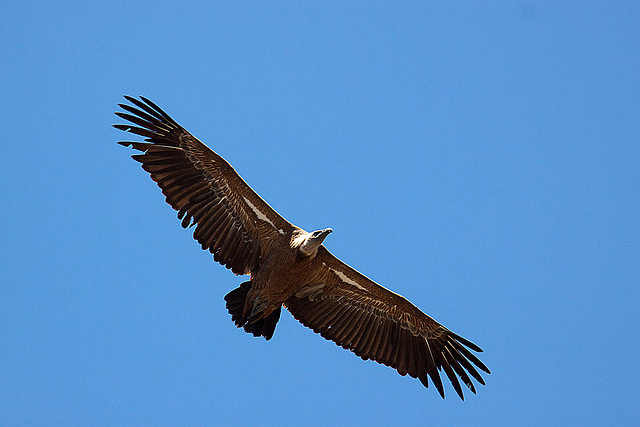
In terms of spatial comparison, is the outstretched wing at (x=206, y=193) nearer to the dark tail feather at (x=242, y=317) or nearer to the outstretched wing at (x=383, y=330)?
the dark tail feather at (x=242, y=317)

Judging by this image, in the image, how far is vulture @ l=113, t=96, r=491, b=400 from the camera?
1228 centimetres

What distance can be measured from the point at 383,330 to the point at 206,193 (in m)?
3.59

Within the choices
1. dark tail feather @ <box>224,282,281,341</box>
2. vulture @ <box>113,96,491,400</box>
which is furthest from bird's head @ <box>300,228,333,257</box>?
dark tail feather @ <box>224,282,281,341</box>

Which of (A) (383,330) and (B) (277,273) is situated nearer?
(B) (277,273)

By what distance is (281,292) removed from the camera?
493 inches

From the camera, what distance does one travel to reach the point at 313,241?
12039 millimetres

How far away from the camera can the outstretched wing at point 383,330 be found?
42.9ft

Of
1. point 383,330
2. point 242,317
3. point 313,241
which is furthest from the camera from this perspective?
point 383,330

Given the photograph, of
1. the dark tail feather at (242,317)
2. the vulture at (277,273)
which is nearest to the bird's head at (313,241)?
the vulture at (277,273)

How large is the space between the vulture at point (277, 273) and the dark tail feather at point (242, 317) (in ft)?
0.05

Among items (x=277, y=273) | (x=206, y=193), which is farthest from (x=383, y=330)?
(x=206, y=193)

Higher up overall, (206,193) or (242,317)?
(206,193)

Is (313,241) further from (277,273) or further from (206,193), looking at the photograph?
(206,193)

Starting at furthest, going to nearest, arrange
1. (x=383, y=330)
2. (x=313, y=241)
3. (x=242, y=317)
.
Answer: (x=383, y=330), (x=242, y=317), (x=313, y=241)
